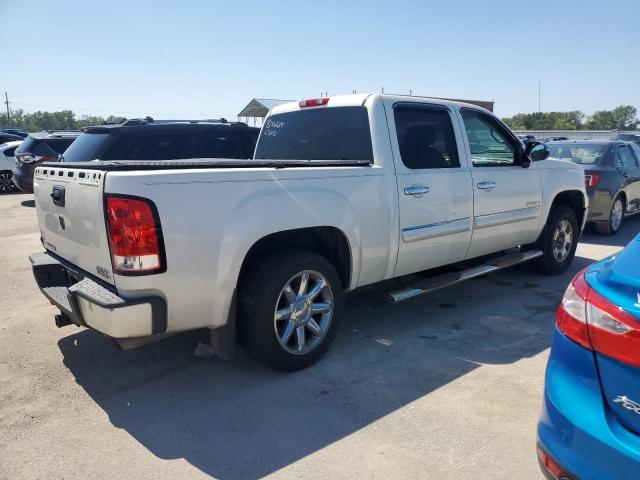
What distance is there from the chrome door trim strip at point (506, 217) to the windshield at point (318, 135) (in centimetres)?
138

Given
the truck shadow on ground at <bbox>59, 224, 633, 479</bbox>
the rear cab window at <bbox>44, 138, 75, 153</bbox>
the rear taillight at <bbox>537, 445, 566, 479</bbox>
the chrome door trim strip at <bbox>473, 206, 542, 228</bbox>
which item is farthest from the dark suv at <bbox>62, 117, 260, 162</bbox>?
the rear cab window at <bbox>44, 138, 75, 153</bbox>

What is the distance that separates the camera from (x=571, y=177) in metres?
6.04

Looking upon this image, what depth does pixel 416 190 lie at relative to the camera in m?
4.22

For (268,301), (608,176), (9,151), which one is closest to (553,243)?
(608,176)

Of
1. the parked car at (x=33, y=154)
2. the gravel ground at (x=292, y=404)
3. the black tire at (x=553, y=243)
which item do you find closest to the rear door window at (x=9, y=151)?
the parked car at (x=33, y=154)

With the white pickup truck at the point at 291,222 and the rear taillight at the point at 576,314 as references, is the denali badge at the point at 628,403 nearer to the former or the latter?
the rear taillight at the point at 576,314

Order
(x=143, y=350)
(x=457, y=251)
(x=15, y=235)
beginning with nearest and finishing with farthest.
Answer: (x=143, y=350) < (x=457, y=251) < (x=15, y=235)

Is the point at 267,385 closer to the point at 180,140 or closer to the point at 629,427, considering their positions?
the point at 629,427

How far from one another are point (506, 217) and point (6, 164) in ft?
49.2

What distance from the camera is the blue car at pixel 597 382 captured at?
178 cm

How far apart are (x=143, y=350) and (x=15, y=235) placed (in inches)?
251

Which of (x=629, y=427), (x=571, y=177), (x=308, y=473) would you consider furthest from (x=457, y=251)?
(x=629, y=427)

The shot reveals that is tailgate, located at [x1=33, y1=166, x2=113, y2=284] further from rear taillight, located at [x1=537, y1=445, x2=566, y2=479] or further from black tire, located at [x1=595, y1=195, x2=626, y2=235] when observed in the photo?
black tire, located at [x1=595, y1=195, x2=626, y2=235]

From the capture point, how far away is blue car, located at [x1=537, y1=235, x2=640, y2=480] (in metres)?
1.78
